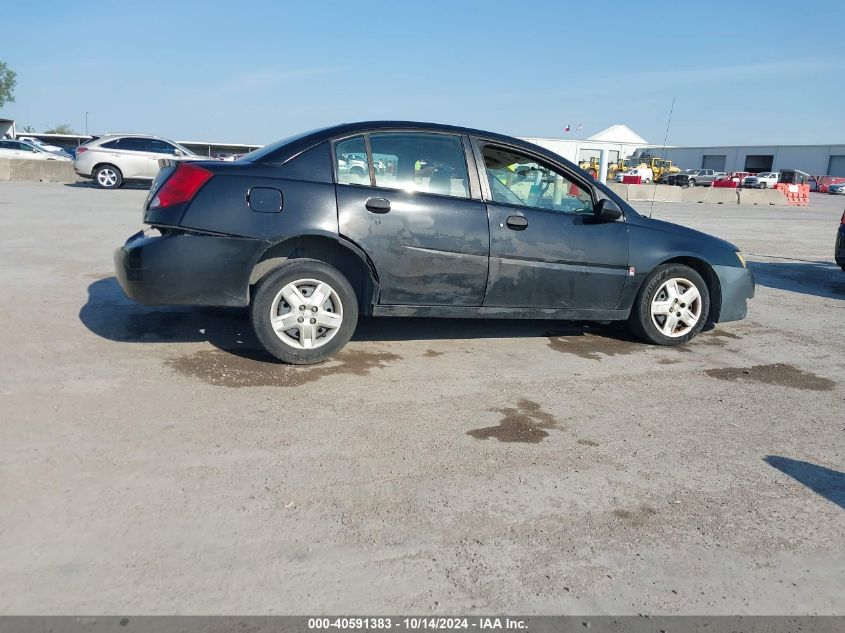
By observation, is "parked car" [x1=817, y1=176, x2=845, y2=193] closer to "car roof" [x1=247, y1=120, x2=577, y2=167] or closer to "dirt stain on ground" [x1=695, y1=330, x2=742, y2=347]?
"dirt stain on ground" [x1=695, y1=330, x2=742, y2=347]

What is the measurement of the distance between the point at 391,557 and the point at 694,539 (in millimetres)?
1289

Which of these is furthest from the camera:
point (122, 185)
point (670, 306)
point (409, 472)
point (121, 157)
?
point (122, 185)

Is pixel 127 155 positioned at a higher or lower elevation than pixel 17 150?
lower

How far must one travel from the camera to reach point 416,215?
4.95 metres

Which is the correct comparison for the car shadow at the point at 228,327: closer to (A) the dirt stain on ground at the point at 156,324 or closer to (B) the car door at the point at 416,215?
(A) the dirt stain on ground at the point at 156,324

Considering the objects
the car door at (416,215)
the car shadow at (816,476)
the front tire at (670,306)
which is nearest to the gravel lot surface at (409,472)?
the car shadow at (816,476)

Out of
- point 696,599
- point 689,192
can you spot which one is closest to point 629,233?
point 696,599

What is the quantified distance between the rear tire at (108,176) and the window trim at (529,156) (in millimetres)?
17399

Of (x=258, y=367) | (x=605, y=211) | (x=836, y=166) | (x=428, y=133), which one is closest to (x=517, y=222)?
(x=605, y=211)

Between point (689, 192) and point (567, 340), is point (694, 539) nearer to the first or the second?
point (567, 340)

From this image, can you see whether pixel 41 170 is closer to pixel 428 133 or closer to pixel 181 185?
pixel 181 185

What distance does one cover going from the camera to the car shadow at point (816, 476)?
3.38 m

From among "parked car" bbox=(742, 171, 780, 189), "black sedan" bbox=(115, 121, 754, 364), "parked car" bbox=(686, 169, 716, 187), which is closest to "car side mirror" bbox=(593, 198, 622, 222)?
"black sedan" bbox=(115, 121, 754, 364)

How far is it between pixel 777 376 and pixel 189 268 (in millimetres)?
4361
